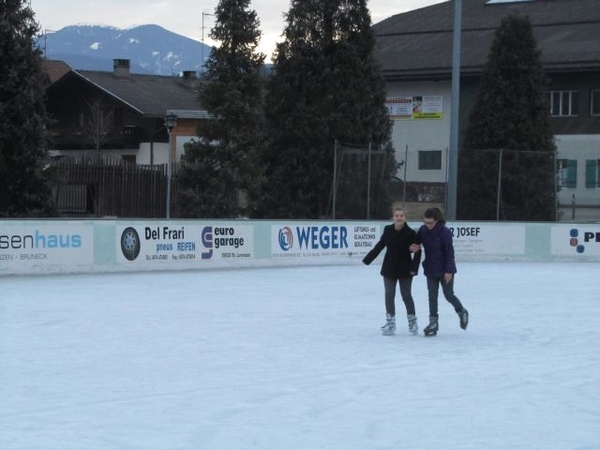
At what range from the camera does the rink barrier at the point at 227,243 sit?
861 inches

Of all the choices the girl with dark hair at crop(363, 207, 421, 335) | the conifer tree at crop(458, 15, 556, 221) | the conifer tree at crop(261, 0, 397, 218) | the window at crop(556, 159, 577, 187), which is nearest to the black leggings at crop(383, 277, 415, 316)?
the girl with dark hair at crop(363, 207, 421, 335)

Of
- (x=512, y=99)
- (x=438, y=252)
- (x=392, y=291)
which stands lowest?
(x=392, y=291)

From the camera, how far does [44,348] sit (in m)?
12.3

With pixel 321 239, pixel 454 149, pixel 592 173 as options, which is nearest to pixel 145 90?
pixel 592 173

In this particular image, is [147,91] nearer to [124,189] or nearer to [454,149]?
[124,189]

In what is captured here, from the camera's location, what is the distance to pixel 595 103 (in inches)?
1912

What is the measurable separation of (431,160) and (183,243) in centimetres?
2582

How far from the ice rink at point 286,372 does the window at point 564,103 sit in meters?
31.1

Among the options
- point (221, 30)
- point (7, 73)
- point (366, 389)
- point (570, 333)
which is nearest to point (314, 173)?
point (221, 30)

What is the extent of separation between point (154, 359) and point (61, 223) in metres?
11.1

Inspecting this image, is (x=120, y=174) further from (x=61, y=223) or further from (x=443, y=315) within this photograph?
(x=443, y=315)

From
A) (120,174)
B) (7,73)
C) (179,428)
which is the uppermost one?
(7,73)

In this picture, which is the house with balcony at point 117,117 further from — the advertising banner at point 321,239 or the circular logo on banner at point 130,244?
the circular logo on banner at point 130,244

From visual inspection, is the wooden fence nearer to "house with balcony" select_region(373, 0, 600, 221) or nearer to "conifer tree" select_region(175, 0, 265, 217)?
"conifer tree" select_region(175, 0, 265, 217)
